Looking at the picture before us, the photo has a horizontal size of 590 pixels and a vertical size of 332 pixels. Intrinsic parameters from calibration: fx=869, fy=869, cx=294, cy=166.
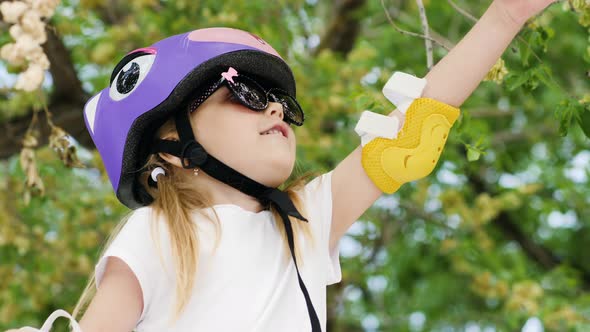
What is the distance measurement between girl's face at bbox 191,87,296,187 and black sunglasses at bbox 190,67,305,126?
0.02m

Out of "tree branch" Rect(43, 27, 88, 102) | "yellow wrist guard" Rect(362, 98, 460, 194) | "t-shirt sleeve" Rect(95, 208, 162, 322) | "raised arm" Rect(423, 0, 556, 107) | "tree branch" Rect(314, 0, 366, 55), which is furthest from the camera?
"tree branch" Rect(314, 0, 366, 55)

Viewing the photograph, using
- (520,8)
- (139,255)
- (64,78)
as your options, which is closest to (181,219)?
(139,255)

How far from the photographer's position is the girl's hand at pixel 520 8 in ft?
7.95

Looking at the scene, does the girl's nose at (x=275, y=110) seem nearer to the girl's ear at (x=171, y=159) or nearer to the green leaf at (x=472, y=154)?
the girl's ear at (x=171, y=159)

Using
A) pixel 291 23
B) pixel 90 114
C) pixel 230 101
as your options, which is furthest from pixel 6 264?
pixel 230 101

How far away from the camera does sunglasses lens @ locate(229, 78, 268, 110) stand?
8.18ft

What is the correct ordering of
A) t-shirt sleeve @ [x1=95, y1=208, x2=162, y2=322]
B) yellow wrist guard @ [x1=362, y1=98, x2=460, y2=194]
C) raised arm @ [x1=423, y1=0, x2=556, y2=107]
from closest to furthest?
t-shirt sleeve @ [x1=95, y1=208, x2=162, y2=322]
raised arm @ [x1=423, y1=0, x2=556, y2=107]
yellow wrist guard @ [x1=362, y1=98, x2=460, y2=194]

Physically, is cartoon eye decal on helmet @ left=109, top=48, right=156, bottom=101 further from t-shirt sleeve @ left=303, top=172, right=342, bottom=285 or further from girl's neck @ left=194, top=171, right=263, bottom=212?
t-shirt sleeve @ left=303, top=172, right=342, bottom=285

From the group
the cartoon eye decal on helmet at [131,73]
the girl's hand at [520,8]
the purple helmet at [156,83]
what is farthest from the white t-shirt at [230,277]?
the girl's hand at [520,8]

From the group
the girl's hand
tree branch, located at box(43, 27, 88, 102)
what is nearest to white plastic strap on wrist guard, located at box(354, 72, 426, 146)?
the girl's hand

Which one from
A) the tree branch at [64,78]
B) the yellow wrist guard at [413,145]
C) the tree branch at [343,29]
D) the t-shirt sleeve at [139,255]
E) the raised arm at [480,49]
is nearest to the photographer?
the t-shirt sleeve at [139,255]

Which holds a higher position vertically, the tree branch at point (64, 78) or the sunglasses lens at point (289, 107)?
the sunglasses lens at point (289, 107)

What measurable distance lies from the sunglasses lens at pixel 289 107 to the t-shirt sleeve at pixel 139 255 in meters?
0.54

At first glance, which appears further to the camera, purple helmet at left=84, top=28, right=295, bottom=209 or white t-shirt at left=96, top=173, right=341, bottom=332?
purple helmet at left=84, top=28, right=295, bottom=209
